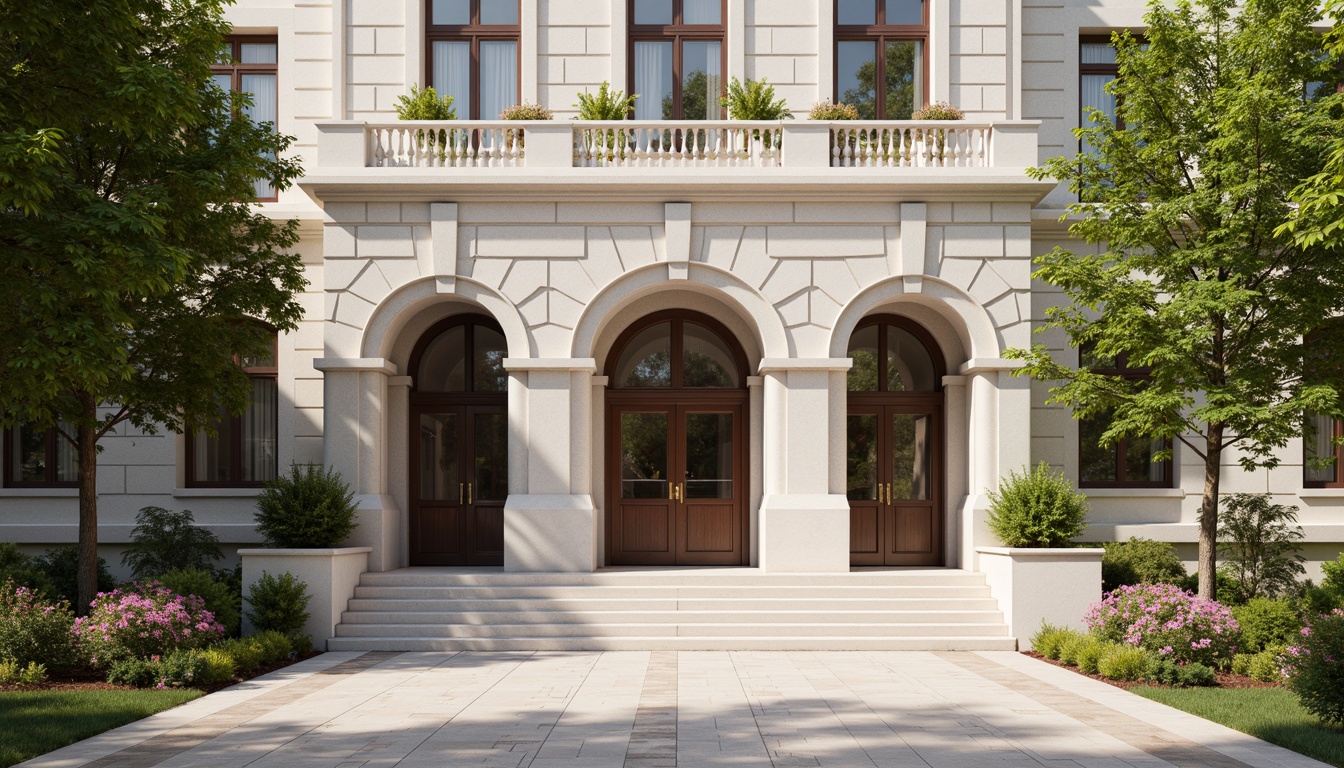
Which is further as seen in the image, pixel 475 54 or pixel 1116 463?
pixel 1116 463

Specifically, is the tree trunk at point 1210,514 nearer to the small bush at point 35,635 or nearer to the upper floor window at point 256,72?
the small bush at point 35,635

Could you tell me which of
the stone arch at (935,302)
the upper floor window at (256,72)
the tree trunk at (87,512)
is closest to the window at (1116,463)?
the stone arch at (935,302)

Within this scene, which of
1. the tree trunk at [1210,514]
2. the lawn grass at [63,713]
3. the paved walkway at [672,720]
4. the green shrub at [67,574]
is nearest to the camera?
the paved walkway at [672,720]

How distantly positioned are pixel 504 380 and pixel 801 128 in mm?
7061

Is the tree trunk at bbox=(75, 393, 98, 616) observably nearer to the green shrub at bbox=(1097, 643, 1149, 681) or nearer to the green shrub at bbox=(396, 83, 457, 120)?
the green shrub at bbox=(396, 83, 457, 120)

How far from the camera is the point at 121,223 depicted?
11258 millimetres

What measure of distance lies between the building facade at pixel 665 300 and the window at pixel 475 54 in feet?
0.18

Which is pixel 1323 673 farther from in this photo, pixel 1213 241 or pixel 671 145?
pixel 671 145

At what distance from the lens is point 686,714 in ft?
35.6

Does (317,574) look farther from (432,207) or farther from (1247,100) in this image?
(1247,100)

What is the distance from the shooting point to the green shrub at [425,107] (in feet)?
59.2

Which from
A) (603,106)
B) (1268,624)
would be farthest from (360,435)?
(1268,624)

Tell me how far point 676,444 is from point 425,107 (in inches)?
287

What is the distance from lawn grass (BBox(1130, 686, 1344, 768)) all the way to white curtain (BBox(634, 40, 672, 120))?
12363 mm
